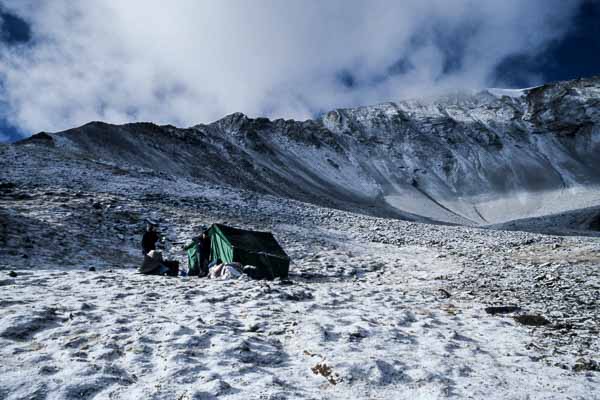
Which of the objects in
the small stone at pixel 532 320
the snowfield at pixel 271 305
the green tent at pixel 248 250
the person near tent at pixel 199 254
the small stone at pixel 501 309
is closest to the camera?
the snowfield at pixel 271 305

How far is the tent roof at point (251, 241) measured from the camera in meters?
13.4

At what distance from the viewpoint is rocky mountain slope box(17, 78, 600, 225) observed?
59906 millimetres

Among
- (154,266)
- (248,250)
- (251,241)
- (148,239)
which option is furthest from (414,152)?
(154,266)

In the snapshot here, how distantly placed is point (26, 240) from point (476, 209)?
272 ft

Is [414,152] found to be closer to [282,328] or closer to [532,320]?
[532,320]

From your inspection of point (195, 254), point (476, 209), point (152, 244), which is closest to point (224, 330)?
point (152, 244)

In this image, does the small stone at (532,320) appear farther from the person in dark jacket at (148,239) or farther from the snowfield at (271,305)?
the person in dark jacket at (148,239)

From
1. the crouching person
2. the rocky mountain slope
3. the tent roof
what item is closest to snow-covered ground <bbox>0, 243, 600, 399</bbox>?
the crouching person

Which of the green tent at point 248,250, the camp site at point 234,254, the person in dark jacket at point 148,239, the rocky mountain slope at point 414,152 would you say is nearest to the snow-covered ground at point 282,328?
the green tent at point 248,250

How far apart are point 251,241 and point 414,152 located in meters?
101

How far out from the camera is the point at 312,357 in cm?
538

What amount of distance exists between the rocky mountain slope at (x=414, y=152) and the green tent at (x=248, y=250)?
3740 centimetres

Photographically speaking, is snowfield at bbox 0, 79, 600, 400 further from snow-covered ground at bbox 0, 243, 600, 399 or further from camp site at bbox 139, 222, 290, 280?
camp site at bbox 139, 222, 290, 280

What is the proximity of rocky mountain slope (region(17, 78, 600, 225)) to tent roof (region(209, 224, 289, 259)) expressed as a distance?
3746 centimetres
